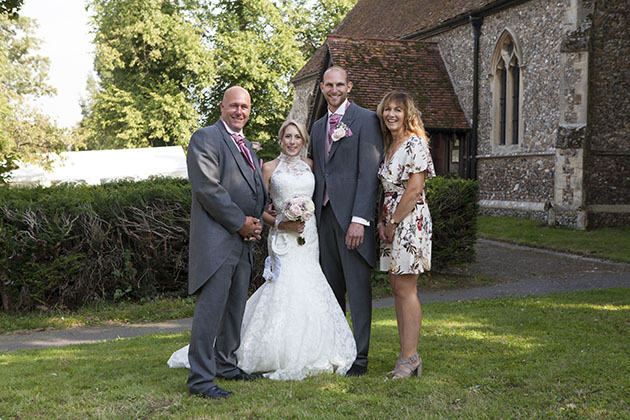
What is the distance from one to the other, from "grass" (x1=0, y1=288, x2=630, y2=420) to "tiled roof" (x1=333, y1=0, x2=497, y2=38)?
1605 centimetres

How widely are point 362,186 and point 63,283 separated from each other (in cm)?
514

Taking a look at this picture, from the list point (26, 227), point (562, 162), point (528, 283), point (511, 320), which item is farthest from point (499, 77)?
point (26, 227)

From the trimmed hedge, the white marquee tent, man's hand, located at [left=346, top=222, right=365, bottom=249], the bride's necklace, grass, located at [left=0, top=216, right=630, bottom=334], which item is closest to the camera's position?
man's hand, located at [left=346, top=222, right=365, bottom=249]

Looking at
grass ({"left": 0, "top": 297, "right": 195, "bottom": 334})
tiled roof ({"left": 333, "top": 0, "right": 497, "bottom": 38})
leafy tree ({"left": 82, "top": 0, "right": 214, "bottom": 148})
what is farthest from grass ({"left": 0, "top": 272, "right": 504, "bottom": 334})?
leafy tree ({"left": 82, "top": 0, "right": 214, "bottom": 148})

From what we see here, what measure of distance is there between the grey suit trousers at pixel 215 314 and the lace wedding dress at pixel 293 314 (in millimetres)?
287

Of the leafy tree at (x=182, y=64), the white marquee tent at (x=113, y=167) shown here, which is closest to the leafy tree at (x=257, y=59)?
the leafy tree at (x=182, y=64)

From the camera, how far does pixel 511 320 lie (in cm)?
706

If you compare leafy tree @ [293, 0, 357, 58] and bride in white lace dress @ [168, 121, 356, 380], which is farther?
leafy tree @ [293, 0, 357, 58]

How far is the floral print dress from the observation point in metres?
4.78

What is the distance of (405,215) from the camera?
482 centimetres

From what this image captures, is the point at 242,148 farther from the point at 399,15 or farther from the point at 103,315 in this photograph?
the point at 399,15

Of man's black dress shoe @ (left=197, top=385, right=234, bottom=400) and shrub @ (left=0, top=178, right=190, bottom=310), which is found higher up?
shrub @ (left=0, top=178, right=190, bottom=310)

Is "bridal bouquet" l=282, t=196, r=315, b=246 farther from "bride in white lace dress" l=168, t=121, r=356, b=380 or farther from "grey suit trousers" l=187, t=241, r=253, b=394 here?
"grey suit trousers" l=187, t=241, r=253, b=394

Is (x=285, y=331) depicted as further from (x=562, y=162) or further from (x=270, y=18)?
(x=270, y=18)
